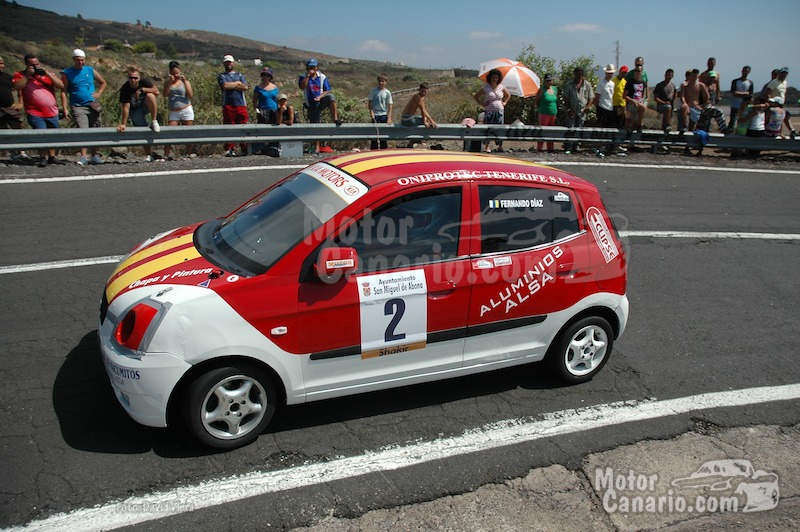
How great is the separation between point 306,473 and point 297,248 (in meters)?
1.43

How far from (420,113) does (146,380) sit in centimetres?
1021

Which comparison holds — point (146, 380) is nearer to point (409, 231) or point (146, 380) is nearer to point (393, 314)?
point (393, 314)

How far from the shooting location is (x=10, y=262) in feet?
21.9

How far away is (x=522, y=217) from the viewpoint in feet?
15.6

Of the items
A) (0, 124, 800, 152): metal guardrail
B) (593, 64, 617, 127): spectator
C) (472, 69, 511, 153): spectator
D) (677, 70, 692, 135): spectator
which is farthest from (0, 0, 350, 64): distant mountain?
(677, 70, 692, 135): spectator

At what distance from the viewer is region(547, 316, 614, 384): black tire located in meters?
5.00

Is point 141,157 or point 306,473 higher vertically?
point 141,157

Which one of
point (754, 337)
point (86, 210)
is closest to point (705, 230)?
point (754, 337)

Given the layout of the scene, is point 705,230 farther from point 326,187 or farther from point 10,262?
point 10,262

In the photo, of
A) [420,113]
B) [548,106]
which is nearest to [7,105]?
[420,113]

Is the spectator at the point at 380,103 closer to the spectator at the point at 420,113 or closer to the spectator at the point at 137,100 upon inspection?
the spectator at the point at 420,113

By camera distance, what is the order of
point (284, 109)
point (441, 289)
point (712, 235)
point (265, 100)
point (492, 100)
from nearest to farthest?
1. point (441, 289)
2. point (712, 235)
3. point (265, 100)
4. point (284, 109)
5. point (492, 100)

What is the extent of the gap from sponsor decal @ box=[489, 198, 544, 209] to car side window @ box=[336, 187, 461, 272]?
302 mm

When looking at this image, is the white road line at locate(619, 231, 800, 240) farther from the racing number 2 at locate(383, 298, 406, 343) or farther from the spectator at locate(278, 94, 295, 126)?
the spectator at locate(278, 94, 295, 126)
